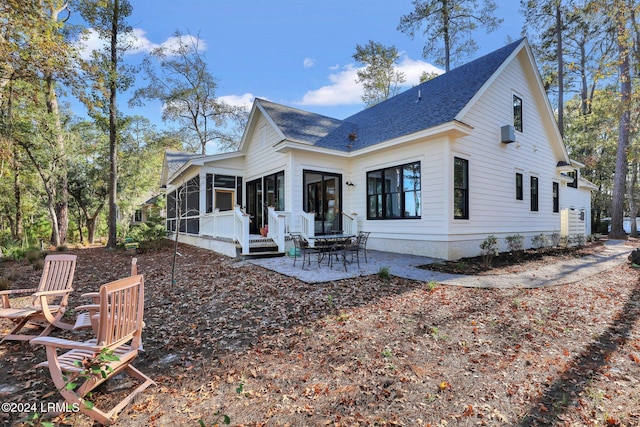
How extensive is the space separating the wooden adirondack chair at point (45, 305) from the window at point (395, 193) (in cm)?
879

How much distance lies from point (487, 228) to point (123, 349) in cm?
1091

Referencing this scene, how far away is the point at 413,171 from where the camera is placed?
9.81 m

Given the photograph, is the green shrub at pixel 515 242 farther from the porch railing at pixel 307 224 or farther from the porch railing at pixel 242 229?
the porch railing at pixel 242 229

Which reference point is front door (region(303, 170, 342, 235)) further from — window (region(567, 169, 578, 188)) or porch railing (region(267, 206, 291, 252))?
window (region(567, 169, 578, 188))

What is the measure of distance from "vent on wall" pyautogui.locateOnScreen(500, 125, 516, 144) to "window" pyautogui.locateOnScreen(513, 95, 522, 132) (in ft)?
3.73

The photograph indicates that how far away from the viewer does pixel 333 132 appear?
12.7 m

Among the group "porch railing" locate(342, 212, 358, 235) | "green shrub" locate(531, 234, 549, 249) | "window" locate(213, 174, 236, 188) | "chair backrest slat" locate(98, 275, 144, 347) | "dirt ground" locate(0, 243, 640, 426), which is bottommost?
"dirt ground" locate(0, 243, 640, 426)

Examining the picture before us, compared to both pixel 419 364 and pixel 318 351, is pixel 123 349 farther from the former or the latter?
pixel 419 364

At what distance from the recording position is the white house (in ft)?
30.3

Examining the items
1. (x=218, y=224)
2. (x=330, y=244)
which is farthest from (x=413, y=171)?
(x=218, y=224)

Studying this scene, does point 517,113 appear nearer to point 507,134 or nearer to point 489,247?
point 507,134

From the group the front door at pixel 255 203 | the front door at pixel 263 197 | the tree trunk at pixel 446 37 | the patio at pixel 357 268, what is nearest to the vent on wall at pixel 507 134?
the patio at pixel 357 268

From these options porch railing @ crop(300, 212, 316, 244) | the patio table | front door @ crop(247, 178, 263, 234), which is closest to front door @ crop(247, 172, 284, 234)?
front door @ crop(247, 178, 263, 234)

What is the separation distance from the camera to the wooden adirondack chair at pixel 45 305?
12.1ft
